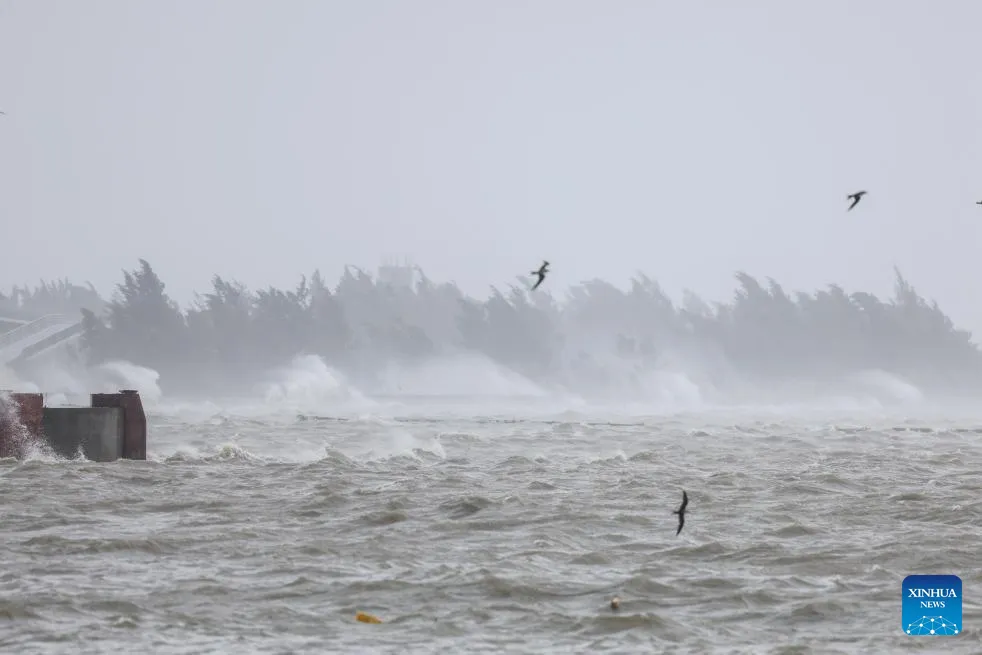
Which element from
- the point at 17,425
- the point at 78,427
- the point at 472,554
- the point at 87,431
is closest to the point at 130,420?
the point at 87,431

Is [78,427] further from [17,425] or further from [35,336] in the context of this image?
[35,336]

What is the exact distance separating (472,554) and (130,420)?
1661 cm

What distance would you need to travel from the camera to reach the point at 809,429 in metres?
57.7

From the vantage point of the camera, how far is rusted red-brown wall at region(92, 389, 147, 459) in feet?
103

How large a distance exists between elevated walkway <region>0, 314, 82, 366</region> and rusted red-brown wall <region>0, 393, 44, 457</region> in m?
100.0

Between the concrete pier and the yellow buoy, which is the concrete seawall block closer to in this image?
the concrete pier

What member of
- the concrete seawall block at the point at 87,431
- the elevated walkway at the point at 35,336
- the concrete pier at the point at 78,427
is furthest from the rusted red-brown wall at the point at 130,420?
the elevated walkway at the point at 35,336

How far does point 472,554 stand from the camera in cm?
1731

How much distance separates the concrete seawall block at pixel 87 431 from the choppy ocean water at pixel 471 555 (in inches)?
Answer: 25.9

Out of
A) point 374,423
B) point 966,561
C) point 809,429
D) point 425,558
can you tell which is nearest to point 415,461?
point 425,558

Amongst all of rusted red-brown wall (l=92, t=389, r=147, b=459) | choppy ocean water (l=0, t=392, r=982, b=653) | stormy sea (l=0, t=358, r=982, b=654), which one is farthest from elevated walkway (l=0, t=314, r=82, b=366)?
choppy ocean water (l=0, t=392, r=982, b=653)

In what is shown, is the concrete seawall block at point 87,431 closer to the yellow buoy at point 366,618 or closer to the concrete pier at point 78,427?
the concrete pier at point 78,427

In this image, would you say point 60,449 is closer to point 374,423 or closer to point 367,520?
point 367,520

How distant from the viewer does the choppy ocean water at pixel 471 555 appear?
41.9 feet
